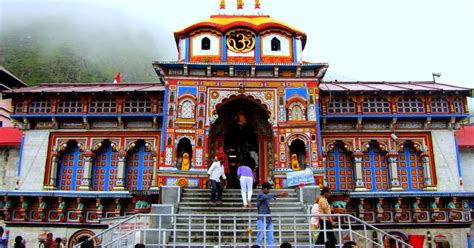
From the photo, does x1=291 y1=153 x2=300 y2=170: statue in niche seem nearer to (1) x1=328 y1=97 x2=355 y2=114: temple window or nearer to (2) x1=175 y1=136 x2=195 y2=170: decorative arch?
(1) x1=328 y1=97 x2=355 y2=114: temple window

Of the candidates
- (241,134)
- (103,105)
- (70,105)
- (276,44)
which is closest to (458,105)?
(276,44)

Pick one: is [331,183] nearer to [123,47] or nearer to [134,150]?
[134,150]

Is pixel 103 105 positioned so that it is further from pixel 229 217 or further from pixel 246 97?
pixel 229 217

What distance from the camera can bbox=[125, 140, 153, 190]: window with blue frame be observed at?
20594 mm

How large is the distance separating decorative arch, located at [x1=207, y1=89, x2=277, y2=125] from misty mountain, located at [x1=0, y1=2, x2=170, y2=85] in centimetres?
5815

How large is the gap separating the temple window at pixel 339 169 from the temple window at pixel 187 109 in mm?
7657

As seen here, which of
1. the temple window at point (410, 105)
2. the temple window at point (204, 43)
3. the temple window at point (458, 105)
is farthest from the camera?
the temple window at point (410, 105)

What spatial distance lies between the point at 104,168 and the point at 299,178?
10.4 metres

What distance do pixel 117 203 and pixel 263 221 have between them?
10655 millimetres

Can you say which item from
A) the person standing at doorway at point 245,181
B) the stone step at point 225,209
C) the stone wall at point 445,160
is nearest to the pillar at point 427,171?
the stone wall at point 445,160

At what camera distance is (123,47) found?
111m

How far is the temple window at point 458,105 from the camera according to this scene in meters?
20.7

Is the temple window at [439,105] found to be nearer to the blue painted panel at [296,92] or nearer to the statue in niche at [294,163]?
the blue painted panel at [296,92]

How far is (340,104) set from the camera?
21016 millimetres
